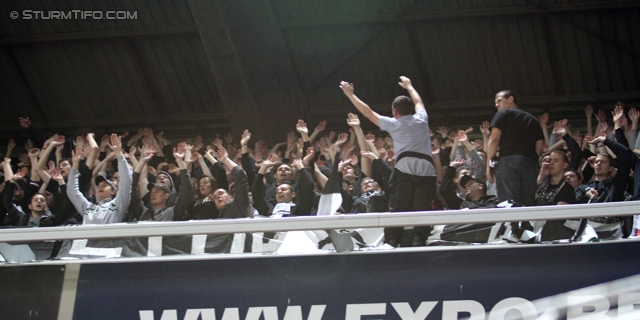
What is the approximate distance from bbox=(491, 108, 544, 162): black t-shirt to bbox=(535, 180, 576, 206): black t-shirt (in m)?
0.29

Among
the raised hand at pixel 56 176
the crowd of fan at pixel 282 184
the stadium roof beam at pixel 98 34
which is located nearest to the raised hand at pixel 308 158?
the crowd of fan at pixel 282 184

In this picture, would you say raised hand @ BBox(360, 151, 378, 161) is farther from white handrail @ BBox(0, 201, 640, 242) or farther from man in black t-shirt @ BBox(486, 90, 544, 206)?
white handrail @ BBox(0, 201, 640, 242)

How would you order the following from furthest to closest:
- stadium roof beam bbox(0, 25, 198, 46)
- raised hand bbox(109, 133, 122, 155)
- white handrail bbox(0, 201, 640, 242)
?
stadium roof beam bbox(0, 25, 198, 46), raised hand bbox(109, 133, 122, 155), white handrail bbox(0, 201, 640, 242)

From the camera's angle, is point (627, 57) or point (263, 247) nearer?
point (263, 247)

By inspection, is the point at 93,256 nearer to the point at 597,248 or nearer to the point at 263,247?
the point at 263,247

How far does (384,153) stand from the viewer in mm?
7504

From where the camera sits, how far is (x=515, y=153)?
18.8 feet

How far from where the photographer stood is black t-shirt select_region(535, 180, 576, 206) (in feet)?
18.6

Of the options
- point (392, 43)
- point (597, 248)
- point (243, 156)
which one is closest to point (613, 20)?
point (392, 43)

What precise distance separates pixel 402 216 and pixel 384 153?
3.90 meters

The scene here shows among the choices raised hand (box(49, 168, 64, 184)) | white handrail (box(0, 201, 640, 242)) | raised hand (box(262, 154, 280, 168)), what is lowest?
white handrail (box(0, 201, 640, 242))

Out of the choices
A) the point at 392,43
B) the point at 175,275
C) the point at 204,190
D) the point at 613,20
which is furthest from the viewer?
the point at 392,43

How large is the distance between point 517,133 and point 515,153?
0.15 meters

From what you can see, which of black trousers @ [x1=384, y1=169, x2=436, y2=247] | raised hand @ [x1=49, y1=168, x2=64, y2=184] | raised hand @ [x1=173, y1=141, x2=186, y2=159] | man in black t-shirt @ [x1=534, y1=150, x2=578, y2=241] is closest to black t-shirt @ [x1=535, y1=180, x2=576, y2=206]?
man in black t-shirt @ [x1=534, y1=150, x2=578, y2=241]
